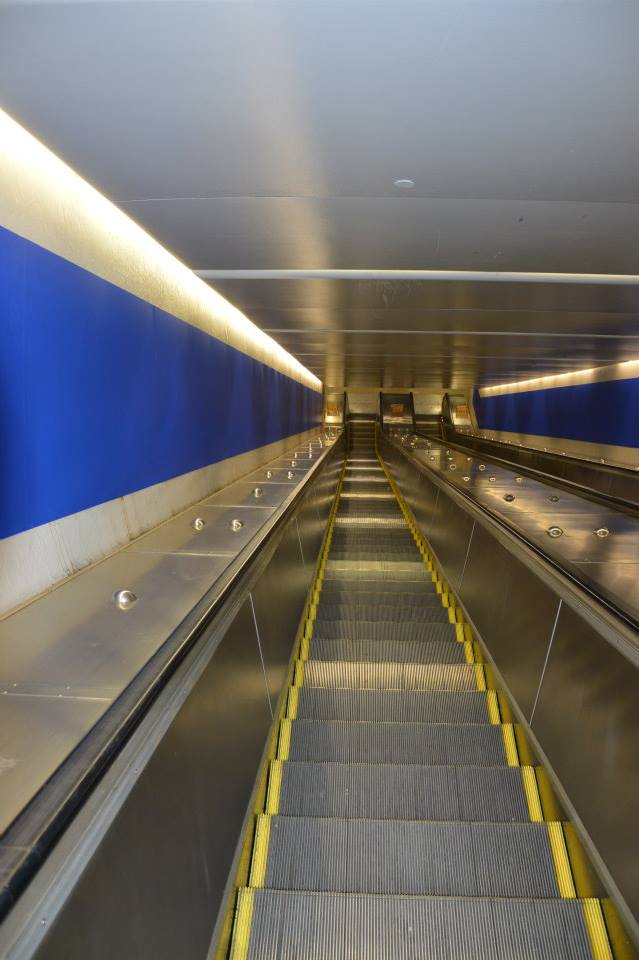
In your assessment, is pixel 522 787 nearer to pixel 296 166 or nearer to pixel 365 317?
pixel 296 166

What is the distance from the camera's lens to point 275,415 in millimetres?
9648

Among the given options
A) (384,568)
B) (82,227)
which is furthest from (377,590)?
(82,227)

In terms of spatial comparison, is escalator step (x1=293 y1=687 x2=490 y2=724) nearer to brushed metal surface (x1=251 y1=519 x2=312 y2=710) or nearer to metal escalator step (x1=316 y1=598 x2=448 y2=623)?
brushed metal surface (x1=251 y1=519 x2=312 y2=710)

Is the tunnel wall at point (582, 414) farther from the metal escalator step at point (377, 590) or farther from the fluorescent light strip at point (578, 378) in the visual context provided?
the metal escalator step at point (377, 590)

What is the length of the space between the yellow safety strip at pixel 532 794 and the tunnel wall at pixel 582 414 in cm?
916

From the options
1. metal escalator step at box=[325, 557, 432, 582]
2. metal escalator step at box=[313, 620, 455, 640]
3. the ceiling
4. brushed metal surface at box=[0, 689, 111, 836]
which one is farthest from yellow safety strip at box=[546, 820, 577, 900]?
metal escalator step at box=[325, 557, 432, 582]

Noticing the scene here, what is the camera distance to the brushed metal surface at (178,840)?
3.36ft

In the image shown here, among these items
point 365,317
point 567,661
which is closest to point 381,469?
point 365,317

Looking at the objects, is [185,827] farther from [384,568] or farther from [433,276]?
[384,568]

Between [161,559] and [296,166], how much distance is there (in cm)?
207

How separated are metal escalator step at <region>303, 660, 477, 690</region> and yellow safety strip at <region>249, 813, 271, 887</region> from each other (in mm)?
1216

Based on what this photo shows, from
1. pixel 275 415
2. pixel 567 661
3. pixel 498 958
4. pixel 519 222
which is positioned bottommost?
pixel 498 958

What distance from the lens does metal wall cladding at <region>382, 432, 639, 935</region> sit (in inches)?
71.5

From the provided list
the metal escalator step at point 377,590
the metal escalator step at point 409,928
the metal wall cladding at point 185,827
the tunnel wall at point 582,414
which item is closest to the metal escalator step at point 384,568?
the metal escalator step at point 377,590
